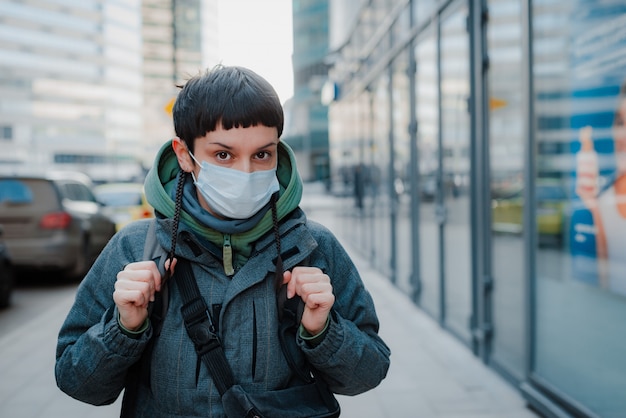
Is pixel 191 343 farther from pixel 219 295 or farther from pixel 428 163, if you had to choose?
pixel 428 163

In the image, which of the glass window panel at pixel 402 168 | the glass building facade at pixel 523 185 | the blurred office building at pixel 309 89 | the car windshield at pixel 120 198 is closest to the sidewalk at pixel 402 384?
the glass building facade at pixel 523 185

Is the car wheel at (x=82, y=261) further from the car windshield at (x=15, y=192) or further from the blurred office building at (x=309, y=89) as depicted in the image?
the blurred office building at (x=309, y=89)

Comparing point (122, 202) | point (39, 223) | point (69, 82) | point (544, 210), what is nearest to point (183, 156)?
point (544, 210)

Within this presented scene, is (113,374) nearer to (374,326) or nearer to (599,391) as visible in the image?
(374,326)

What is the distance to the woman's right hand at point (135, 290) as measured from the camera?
144 cm

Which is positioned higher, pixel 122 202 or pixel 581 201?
pixel 581 201

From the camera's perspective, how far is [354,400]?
4723mm

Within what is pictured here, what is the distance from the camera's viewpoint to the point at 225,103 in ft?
5.01

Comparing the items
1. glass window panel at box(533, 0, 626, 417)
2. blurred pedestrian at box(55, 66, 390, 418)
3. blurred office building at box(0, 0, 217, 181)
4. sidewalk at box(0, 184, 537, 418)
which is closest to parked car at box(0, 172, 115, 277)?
sidewalk at box(0, 184, 537, 418)

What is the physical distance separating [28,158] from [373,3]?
8442 centimetres

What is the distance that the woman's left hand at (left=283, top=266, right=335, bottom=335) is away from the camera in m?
1.49

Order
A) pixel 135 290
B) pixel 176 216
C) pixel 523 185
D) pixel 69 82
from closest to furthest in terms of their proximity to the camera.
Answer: pixel 135 290 → pixel 176 216 → pixel 523 185 → pixel 69 82

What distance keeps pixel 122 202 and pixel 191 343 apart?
40.0 ft

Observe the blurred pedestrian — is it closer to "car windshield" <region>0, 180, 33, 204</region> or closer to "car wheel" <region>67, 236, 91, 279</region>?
"car windshield" <region>0, 180, 33, 204</region>
